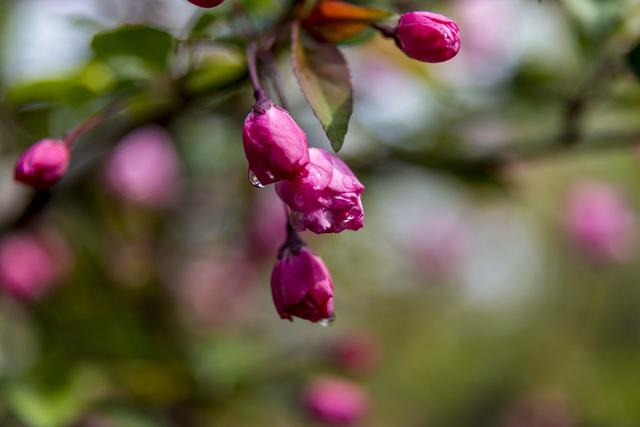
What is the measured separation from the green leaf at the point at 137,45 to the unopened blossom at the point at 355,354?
729 mm

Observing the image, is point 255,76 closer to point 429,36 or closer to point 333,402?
point 429,36

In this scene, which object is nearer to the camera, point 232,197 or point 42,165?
point 42,165

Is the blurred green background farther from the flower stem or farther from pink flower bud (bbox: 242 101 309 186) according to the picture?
pink flower bud (bbox: 242 101 309 186)

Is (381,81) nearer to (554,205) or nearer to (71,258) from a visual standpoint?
(71,258)

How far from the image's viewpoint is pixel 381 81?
Result: 178 centimetres

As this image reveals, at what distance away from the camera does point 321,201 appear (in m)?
0.59

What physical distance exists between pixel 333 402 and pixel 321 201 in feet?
2.37

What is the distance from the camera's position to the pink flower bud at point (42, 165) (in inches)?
28.3

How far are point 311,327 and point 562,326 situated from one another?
3.39ft

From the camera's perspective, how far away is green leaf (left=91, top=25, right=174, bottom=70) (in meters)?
0.78

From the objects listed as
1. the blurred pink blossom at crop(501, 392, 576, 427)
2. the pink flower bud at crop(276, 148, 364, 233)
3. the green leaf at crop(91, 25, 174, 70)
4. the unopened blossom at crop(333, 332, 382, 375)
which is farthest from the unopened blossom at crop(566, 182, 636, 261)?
the pink flower bud at crop(276, 148, 364, 233)

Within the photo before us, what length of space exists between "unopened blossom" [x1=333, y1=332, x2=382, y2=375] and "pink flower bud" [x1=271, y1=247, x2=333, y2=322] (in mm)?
794

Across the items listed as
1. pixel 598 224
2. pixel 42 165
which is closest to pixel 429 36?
pixel 42 165

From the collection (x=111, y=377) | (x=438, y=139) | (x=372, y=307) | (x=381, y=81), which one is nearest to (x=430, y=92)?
(x=438, y=139)
